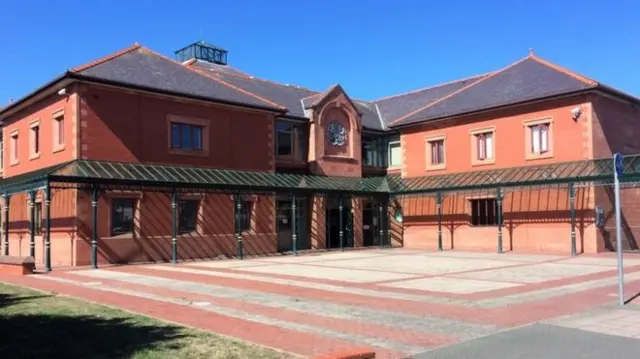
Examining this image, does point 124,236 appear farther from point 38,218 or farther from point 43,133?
point 43,133

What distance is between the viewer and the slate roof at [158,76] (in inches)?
989

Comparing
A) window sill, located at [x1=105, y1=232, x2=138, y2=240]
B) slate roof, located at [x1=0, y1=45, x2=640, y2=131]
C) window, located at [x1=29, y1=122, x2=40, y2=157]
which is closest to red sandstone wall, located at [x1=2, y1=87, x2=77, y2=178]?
window, located at [x1=29, y1=122, x2=40, y2=157]

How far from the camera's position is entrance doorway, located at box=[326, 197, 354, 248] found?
33.6m

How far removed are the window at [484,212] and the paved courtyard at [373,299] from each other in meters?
8.70

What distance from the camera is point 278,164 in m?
31.7

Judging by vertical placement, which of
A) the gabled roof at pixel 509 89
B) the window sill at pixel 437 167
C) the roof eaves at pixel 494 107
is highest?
the gabled roof at pixel 509 89

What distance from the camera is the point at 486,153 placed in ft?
103

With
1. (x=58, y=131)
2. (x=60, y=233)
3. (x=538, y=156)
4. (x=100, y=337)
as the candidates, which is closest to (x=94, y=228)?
(x=60, y=233)

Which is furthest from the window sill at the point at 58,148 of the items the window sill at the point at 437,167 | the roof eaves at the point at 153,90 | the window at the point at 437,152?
the window at the point at 437,152

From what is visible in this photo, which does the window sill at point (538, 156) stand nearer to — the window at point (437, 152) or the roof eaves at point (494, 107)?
the roof eaves at point (494, 107)

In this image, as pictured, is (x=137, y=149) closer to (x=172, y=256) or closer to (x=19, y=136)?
(x=172, y=256)

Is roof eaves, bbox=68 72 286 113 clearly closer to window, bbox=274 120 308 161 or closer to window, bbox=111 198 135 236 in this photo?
window, bbox=274 120 308 161

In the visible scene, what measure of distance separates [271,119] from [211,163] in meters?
4.37

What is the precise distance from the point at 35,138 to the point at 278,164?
11.7 metres
